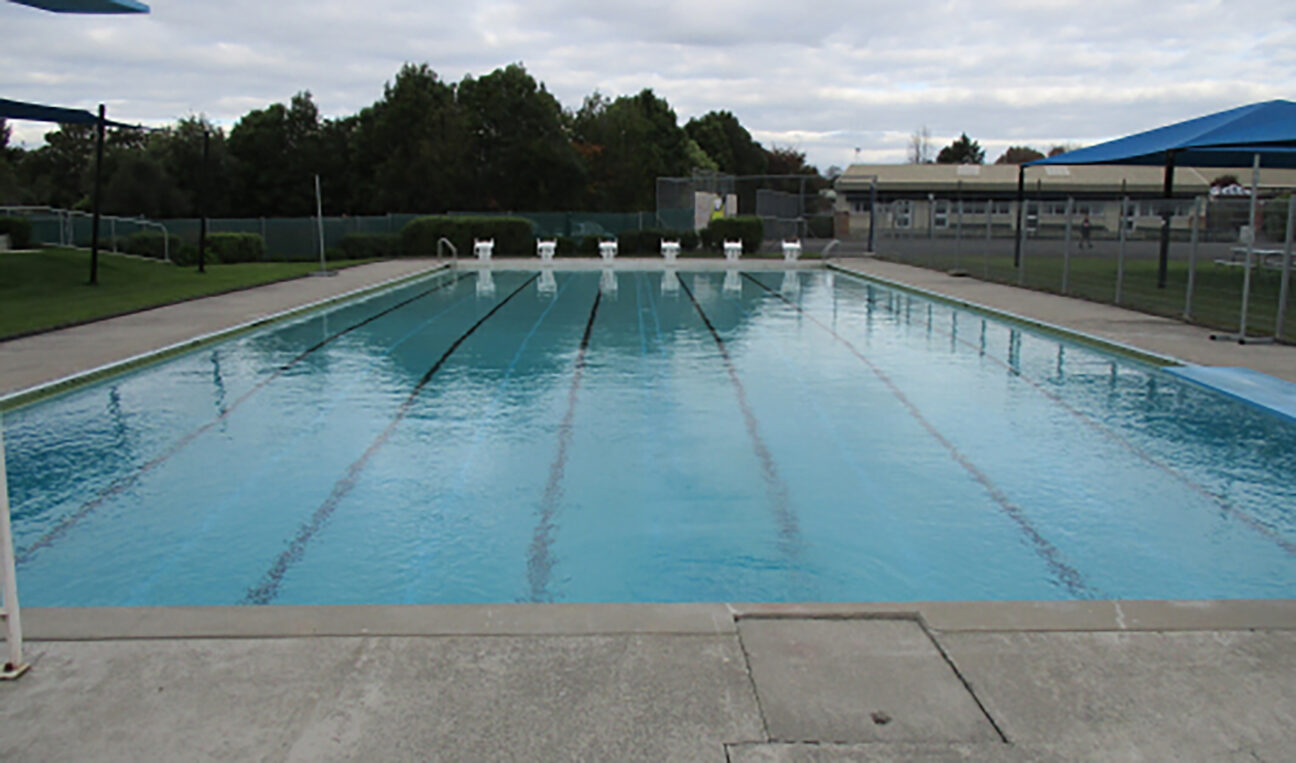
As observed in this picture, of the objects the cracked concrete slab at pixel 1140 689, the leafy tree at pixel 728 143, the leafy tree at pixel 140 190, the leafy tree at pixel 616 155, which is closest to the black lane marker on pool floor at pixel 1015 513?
the cracked concrete slab at pixel 1140 689

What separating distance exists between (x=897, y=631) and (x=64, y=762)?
2826 millimetres

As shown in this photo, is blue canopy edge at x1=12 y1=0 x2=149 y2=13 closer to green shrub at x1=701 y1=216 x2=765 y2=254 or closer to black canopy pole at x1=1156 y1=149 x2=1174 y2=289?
black canopy pole at x1=1156 y1=149 x2=1174 y2=289

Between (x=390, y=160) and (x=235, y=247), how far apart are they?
19763 mm

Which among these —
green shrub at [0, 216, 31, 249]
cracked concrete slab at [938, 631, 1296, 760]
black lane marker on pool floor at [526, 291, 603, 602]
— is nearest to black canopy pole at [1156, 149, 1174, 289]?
black lane marker on pool floor at [526, 291, 603, 602]

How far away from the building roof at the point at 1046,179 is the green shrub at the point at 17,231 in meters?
37.6

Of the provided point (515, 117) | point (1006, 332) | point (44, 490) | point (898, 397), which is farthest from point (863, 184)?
point (44, 490)

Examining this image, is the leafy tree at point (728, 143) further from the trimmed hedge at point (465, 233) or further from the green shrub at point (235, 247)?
the green shrub at point (235, 247)

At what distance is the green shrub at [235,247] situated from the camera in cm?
2988

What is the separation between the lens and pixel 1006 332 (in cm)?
1361

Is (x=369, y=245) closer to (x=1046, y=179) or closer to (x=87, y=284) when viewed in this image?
(x=87, y=284)

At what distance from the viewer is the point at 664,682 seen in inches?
129

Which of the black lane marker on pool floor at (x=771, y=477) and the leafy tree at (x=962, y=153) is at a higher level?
the leafy tree at (x=962, y=153)

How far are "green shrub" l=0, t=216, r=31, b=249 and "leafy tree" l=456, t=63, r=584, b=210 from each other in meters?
26.1

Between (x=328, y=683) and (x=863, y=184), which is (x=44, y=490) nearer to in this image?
(x=328, y=683)
